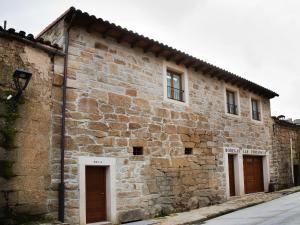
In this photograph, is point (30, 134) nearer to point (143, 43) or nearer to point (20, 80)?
point (20, 80)

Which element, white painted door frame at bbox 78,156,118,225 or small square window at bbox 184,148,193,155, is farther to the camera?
small square window at bbox 184,148,193,155

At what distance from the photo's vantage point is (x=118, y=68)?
8.49 m

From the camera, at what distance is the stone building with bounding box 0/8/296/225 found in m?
7.00

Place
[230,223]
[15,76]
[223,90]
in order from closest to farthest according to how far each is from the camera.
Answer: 1. [15,76]
2. [230,223]
3. [223,90]

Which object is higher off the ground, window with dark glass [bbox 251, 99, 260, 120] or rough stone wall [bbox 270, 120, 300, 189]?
window with dark glass [bbox 251, 99, 260, 120]

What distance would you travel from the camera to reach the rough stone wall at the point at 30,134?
6.15 m

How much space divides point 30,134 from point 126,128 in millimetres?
2540

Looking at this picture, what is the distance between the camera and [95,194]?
7.68m

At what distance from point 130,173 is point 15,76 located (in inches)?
142

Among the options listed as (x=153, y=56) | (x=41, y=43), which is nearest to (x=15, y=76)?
(x=41, y=43)

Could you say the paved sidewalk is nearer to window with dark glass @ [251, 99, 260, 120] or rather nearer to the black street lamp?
window with dark glass @ [251, 99, 260, 120]

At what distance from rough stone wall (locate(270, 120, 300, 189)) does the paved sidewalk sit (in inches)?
92.4

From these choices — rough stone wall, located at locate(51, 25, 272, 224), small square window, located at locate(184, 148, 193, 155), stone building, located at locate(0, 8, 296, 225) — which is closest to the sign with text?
stone building, located at locate(0, 8, 296, 225)

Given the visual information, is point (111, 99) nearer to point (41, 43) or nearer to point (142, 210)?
point (41, 43)
